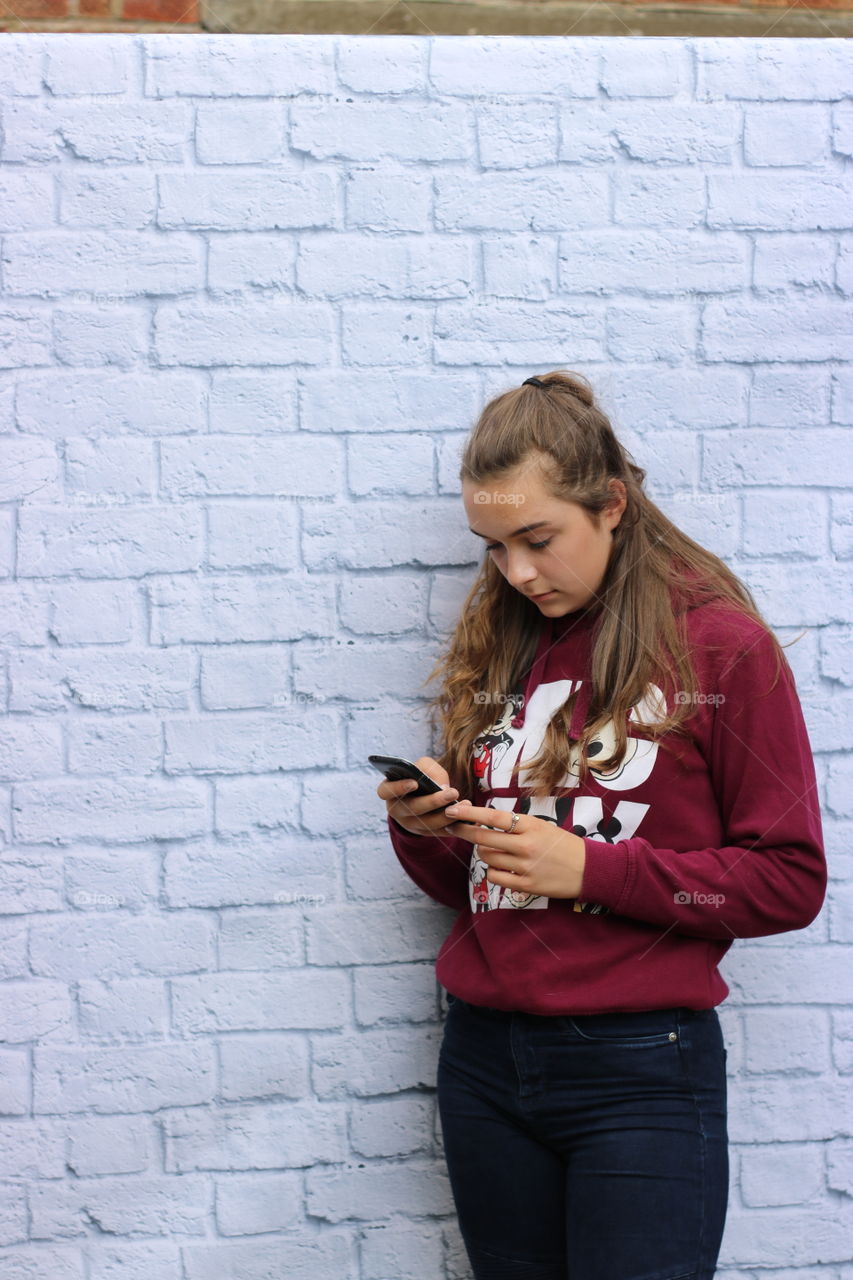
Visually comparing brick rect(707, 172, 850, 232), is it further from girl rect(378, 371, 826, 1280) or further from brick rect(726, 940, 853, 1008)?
brick rect(726, 940, 853, 1008)

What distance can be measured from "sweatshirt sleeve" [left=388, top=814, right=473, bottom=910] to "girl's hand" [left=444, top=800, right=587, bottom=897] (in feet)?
0.64

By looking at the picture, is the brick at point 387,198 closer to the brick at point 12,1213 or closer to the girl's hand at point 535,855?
the girl's hand at point 535,855

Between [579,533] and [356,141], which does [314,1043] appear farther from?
[356,141]

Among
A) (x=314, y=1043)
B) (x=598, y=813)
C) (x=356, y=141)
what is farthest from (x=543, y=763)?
(x=356, y=141)

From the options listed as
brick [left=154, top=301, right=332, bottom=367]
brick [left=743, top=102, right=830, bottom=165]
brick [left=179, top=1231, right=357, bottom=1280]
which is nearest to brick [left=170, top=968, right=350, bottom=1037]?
brick [left=179, top=1231, right=357, bottom=1280]

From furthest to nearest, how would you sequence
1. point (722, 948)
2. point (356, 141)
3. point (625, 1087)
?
point (356, 141) < point (722, 948) < point (625, 1087)

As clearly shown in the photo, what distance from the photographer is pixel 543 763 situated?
1.31 meters

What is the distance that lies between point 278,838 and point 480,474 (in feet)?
2.13

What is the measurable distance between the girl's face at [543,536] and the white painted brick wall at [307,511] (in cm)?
31

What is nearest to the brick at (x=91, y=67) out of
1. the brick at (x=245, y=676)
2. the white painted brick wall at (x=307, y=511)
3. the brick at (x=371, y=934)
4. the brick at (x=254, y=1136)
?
the white painted brick wall at (x=307, y=511)
